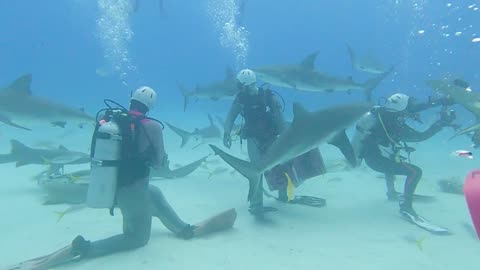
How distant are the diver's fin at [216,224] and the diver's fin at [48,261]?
1997mm

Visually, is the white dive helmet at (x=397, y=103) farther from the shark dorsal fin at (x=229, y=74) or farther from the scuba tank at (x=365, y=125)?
the shark dorsal fin at (x=229, y=74)

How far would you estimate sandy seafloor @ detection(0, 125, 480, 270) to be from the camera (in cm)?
600

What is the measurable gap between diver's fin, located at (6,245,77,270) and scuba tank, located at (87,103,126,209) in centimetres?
88

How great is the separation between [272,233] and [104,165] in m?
3.31

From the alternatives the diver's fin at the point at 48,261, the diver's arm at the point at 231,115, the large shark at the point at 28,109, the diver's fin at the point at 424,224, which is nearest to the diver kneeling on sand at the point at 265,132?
the diver's arm at the point at 231,115

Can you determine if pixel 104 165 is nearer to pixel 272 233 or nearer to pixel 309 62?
pixel 272 233

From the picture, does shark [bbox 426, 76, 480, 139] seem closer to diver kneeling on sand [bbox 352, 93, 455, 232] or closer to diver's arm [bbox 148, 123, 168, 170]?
diver kneeling on sand [bbox 352, 93, 455, 232]

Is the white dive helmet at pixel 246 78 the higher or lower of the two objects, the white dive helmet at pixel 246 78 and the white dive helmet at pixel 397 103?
the higher

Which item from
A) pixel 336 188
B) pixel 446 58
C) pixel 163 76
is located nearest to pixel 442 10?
pixel 446 58

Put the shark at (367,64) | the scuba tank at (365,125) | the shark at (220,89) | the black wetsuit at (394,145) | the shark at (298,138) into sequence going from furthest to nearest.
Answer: the shark at (367,64) → the shark at (220,89) → the scuba tank at (365,125) → the black wetsuit at (394,145) → the shark at (298,138)

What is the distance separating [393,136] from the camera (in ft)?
25.3

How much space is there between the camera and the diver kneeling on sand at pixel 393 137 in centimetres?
762

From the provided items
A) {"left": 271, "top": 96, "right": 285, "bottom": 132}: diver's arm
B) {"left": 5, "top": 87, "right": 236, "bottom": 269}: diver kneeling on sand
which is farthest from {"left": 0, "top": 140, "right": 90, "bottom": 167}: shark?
{"left": 271, "top": 96, "right": 285, "bottom": 132}: diver's arm

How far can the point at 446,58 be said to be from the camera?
107250 millimetres
